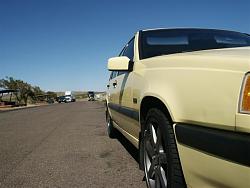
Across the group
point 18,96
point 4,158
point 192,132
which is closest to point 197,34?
point 192,132

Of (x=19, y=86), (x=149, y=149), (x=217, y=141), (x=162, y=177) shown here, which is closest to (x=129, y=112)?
(x=149, y=149)

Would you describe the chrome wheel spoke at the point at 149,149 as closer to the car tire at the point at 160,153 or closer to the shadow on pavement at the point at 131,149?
the car tire at the point at 160,153

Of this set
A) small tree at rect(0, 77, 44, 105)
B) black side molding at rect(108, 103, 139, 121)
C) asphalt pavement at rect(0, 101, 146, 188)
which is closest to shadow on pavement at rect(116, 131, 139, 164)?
asphalt pavement at rect(0, 101, 146, 188)

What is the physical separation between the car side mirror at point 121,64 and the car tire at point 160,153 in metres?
1.00

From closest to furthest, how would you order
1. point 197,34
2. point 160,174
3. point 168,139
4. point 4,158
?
point 168,139 → point 160,174 → point 197,34 → point 4,158

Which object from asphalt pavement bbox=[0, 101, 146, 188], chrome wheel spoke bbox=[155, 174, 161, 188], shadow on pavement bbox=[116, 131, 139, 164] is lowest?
asphalt pavement bbox=[0, 101, 146, 188]

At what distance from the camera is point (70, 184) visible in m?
4.06

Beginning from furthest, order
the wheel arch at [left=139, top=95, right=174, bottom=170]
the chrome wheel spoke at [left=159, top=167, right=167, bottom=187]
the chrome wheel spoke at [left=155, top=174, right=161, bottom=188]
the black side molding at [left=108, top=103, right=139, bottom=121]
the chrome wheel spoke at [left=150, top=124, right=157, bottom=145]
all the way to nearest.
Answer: the black side molding at [left=108, top=103, right=139, bottom=121] → the chrome wheel spoke at [left=150, top=124, right=157, bottom=145] → the chrome wheel spoke at [left=155, top=174, right=161, bottom=188] → the chrome wheel spoke at [left=159, top=167, right=167, bottom=187] → the wheel arch at [left=139, top=95, right=174, bottom=170]

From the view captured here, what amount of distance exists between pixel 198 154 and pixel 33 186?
2.36m

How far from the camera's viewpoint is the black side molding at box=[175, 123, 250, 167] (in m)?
1.97

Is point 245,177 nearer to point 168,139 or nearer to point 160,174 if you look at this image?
point 168,139

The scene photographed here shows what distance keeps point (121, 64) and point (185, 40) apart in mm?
982

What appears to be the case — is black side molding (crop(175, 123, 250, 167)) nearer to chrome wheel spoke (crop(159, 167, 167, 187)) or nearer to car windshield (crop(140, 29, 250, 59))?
chrome wheel spoke (crop(159, 167, 167, 187))

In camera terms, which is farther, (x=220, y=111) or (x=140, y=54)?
(x=140, y=54)
